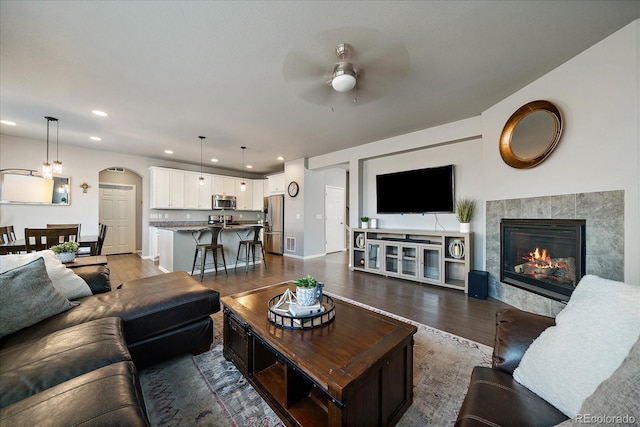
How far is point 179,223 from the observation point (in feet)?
21.8

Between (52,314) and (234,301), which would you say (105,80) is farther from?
(234,301)

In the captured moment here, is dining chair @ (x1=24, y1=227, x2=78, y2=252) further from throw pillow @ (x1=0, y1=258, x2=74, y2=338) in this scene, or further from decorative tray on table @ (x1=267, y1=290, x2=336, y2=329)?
decorative tray on table @ (x1=267, y1=290, x2=336, y2=329)

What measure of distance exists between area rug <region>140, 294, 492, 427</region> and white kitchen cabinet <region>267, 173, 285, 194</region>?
17.5ft

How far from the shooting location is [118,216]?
6.95 m

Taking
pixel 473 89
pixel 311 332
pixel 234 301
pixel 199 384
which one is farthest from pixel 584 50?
pixel 199 384

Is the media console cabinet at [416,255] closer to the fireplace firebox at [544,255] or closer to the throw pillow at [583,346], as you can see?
the fireplace firebox at [544,255]

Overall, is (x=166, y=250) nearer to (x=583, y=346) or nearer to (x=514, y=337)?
(x=514, y=337)

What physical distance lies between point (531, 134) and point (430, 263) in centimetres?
225

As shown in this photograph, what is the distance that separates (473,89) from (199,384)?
12.8 ft

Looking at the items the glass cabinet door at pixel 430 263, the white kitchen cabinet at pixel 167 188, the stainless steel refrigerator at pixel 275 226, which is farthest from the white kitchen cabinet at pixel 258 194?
the glass cabinet door at pixel 430 263

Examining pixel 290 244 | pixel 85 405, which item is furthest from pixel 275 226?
pixel 85 405

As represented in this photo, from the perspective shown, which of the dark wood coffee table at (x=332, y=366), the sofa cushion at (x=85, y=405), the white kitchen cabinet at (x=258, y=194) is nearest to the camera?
the sofa cushion at (x=85, y=405)

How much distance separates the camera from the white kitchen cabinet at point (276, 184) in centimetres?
707

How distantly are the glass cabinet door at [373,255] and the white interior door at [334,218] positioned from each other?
2390 millimetres
